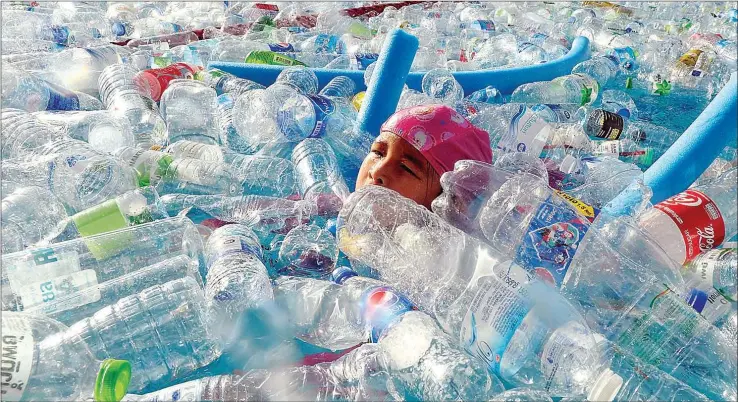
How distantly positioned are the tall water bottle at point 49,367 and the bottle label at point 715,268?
188 cm

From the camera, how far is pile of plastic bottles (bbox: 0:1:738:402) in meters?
1.73

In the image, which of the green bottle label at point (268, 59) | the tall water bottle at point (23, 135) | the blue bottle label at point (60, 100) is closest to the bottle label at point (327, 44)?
the green bottle label at point (268, 59)

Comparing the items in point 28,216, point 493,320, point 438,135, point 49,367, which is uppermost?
Answer: point 438,135

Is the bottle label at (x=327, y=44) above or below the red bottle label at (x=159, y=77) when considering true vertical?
below

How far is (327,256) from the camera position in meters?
2.41

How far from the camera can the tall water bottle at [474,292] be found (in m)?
1.71

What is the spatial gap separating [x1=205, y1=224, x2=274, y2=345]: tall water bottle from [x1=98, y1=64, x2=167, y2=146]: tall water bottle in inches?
59.6

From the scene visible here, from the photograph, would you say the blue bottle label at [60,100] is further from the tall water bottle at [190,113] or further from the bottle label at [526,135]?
the bottle label at [526,135]

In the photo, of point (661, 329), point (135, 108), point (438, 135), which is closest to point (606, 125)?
point (438, 135)

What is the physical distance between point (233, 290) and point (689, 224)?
1.60 m

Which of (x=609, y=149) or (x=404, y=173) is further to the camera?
(x=609, y=149)


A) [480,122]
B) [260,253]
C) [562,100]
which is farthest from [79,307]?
[562,100]

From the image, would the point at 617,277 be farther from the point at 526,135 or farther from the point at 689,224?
the point at 526,135

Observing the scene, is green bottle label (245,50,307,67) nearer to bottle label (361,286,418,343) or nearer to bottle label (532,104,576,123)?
bottle label (532,104,576,123)
